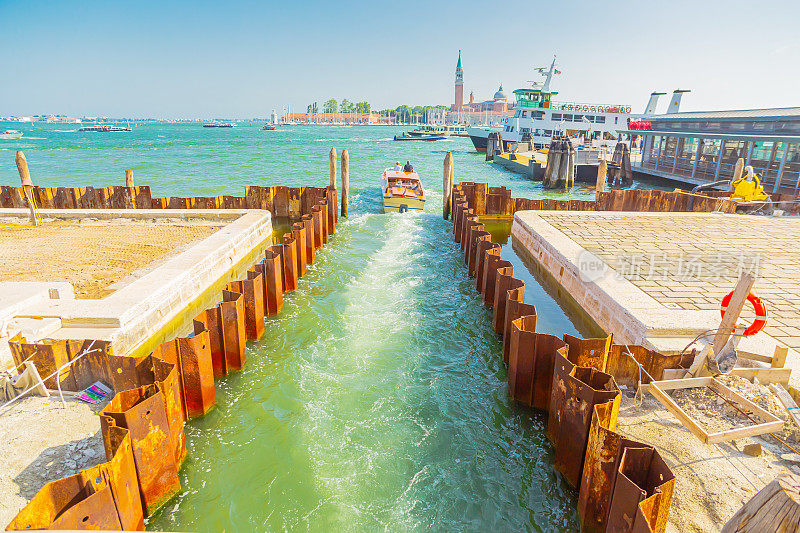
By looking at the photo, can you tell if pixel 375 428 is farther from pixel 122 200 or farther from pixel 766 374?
pixel 122 200

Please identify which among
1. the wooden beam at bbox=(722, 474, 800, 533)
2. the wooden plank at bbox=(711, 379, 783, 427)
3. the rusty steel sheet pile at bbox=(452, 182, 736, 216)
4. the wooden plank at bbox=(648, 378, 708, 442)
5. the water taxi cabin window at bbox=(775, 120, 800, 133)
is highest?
the water taxi cabin window at bbox=(775, 120, 800, 133)

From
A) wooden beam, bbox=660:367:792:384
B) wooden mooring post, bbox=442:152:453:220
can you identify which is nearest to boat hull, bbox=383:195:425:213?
wooden mooring post, bbox=442:152:453:220

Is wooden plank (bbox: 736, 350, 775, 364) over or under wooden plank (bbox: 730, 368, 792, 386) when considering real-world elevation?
over

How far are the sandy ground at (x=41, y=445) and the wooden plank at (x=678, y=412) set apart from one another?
5.92 m

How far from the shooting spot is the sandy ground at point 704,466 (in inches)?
156

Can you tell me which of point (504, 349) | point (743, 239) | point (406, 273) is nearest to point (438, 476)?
point (504, 349)

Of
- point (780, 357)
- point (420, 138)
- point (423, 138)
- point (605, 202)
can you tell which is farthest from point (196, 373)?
point (420, 138)

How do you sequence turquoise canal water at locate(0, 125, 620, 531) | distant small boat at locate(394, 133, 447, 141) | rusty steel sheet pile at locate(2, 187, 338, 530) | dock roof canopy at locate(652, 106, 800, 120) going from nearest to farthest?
1. rusty steel sheet pile at locate(2, 187, 338, 530)
2. turquoise canal water at locate(0, 125, 620, 531)
3. dock roof canopy at locate(652, 106, 800, 120)
4. distant small boat at locate(394, 133, 447, 141)

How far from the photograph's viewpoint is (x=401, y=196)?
20.4m

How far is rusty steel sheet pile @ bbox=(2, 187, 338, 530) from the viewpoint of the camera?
355 cm

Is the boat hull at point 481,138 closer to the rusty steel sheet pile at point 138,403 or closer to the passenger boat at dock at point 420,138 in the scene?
the passenger boat at dock at point 420,138

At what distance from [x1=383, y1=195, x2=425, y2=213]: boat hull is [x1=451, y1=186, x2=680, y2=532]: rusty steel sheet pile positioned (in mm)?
12412

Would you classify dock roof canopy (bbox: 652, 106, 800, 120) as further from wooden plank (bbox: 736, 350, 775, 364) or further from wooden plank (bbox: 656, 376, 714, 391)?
wooden plank (bbox: 656, 376, 714, 391)

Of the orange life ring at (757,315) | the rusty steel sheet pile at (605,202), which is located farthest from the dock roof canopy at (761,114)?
the orange life ring at (757,315)
